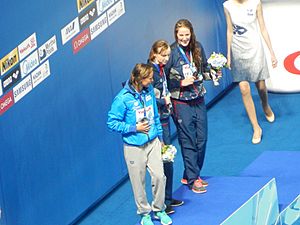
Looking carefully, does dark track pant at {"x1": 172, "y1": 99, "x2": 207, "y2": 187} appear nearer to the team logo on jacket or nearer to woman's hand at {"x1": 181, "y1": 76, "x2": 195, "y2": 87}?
woman's hand at {"x1": 181, "y1": 76, "x2": 195, "y2": 87}

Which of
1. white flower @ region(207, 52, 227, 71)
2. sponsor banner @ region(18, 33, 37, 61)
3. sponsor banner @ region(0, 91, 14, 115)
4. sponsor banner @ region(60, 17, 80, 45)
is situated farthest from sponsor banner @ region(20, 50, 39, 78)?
white flower @ region(207, 52, 227, 71)

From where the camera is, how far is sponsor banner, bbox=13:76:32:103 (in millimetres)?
8039

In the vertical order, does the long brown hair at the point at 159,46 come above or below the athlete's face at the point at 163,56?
above

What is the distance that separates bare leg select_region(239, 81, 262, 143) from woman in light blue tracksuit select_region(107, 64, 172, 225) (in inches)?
110

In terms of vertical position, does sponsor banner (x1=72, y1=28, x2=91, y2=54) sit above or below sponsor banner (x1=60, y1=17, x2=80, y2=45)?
below

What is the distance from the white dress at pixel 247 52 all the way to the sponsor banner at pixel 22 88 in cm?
290

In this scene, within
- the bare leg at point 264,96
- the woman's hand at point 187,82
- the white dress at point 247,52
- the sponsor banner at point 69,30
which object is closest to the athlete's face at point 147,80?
the woman's hand at point 187,82

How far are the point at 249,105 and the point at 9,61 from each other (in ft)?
10.9

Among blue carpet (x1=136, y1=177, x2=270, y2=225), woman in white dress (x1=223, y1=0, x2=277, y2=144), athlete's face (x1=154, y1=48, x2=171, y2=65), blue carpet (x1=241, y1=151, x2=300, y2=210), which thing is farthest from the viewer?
woman in white dress (x1=223, y1=0, x2=277, y2=144)

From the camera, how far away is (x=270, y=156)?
959 cm

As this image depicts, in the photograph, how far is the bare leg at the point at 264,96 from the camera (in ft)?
34.7

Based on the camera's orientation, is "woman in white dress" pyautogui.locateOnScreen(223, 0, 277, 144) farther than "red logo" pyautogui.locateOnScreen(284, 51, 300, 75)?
No

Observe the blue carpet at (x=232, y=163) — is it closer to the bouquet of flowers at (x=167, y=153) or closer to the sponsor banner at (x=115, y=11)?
the bouquet of flowers at (x=167, y=153)

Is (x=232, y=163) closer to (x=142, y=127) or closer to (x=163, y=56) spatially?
(x=163, y=56)
